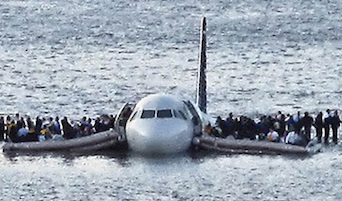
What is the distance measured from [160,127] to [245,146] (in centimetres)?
510

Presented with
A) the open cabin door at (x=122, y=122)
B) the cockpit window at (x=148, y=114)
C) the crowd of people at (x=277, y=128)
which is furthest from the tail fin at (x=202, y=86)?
the cockpit window at (x=148, y=114)

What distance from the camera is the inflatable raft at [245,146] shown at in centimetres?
7812

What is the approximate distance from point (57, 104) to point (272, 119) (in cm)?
2817

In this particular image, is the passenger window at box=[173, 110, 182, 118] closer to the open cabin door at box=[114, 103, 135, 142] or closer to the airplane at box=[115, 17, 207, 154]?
the airplane at box=[115, 17, 207, 154]

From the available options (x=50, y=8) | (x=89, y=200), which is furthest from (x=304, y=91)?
(x=50, y=8)

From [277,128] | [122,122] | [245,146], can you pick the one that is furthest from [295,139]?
[122,122]

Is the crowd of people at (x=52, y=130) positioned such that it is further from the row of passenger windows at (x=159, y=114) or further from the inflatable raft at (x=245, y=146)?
the inflatable raft at (x=245, y=146)

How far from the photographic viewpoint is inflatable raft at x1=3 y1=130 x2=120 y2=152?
260 ft

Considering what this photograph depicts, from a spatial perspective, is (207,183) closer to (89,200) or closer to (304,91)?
(89,200)

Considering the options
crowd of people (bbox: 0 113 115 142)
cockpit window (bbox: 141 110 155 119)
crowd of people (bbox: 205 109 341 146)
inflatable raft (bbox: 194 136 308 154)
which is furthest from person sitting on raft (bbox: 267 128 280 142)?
crowd of people (bbox: 0 113 115 142)

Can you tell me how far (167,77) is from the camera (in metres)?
120

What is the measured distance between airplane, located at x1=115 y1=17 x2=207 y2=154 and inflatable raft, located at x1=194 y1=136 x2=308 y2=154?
2.63 feet

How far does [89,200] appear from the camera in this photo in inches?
2675

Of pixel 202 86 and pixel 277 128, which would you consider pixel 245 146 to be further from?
pixel 202 86
